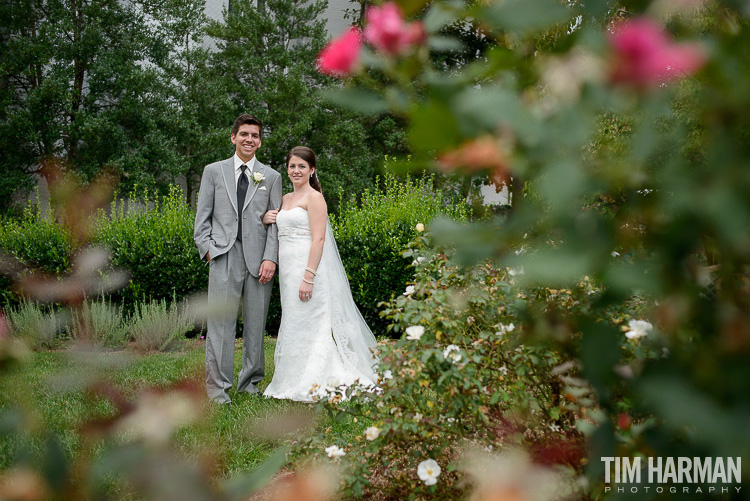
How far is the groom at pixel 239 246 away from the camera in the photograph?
431 cm

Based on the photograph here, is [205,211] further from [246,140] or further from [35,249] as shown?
[35,249]

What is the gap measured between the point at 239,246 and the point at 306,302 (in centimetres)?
73

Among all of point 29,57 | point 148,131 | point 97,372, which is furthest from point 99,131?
point 97,372

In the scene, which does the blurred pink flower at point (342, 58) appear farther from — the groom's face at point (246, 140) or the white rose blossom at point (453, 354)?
the groom's face at point (246, 140)

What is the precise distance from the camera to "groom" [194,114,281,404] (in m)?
4.31

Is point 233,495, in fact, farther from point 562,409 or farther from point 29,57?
point 29,57

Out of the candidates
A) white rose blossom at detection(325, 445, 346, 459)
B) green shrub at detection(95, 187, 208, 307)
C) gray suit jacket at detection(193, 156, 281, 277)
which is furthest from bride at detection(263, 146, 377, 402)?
green shrub at detection(95, 187, 208, 307)

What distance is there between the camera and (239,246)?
4441 mm

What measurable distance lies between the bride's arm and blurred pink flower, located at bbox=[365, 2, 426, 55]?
153 inches

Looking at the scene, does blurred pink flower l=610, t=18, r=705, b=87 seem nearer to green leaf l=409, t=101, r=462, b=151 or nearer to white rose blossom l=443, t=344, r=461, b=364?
green leaf l=409, t=101, r=462, b=151

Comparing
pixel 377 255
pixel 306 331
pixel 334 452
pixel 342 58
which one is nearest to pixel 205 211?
pixel 306 331

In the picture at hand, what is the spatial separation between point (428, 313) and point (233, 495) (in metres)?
1.66

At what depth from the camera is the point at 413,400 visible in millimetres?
2287

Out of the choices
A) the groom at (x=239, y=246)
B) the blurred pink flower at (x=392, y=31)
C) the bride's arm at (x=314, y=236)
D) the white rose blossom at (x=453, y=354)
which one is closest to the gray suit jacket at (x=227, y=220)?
the groom at (x=239, y=246)
